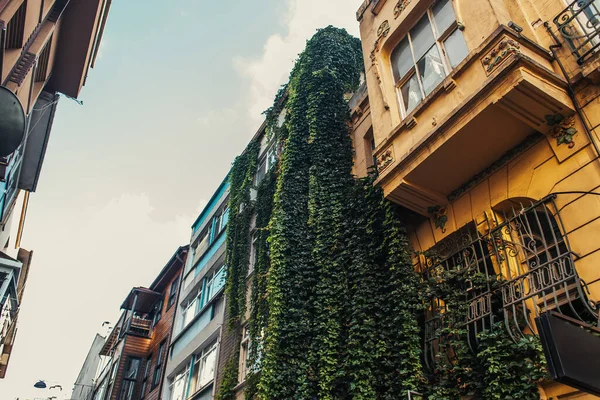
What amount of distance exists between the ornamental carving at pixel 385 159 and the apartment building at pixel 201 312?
32.2 ft

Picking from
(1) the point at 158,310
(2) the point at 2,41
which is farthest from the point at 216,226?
(2) the point at 2,41

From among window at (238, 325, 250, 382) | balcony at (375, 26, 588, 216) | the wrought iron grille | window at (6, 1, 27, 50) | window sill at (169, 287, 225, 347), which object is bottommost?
the wrought iron grille

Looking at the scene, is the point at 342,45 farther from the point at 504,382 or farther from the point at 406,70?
the point at 504,382

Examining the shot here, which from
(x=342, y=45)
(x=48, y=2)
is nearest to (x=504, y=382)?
(x=48, y=2)

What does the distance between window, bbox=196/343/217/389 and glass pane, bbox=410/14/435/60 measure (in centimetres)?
1214

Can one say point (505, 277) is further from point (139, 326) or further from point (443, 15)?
point (139, 326)

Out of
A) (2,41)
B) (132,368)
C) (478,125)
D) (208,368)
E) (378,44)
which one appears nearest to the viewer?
(2,41)

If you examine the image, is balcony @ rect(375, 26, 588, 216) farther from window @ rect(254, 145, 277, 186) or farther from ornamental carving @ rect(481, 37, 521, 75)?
window @ rect(254, 145, 277, 186)

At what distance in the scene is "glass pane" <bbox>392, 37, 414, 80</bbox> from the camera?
34.2 ft

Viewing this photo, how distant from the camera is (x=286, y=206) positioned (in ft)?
44.3

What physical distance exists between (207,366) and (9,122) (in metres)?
14.1

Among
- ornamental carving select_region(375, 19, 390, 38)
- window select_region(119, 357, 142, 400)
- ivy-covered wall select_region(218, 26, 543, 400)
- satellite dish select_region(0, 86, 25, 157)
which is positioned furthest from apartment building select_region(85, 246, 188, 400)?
satellite dish select_region(0, 86, 25, 157)

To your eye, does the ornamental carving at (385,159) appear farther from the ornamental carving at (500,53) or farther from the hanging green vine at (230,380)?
the hanging green vine at (230,380)

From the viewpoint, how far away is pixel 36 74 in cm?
1229
